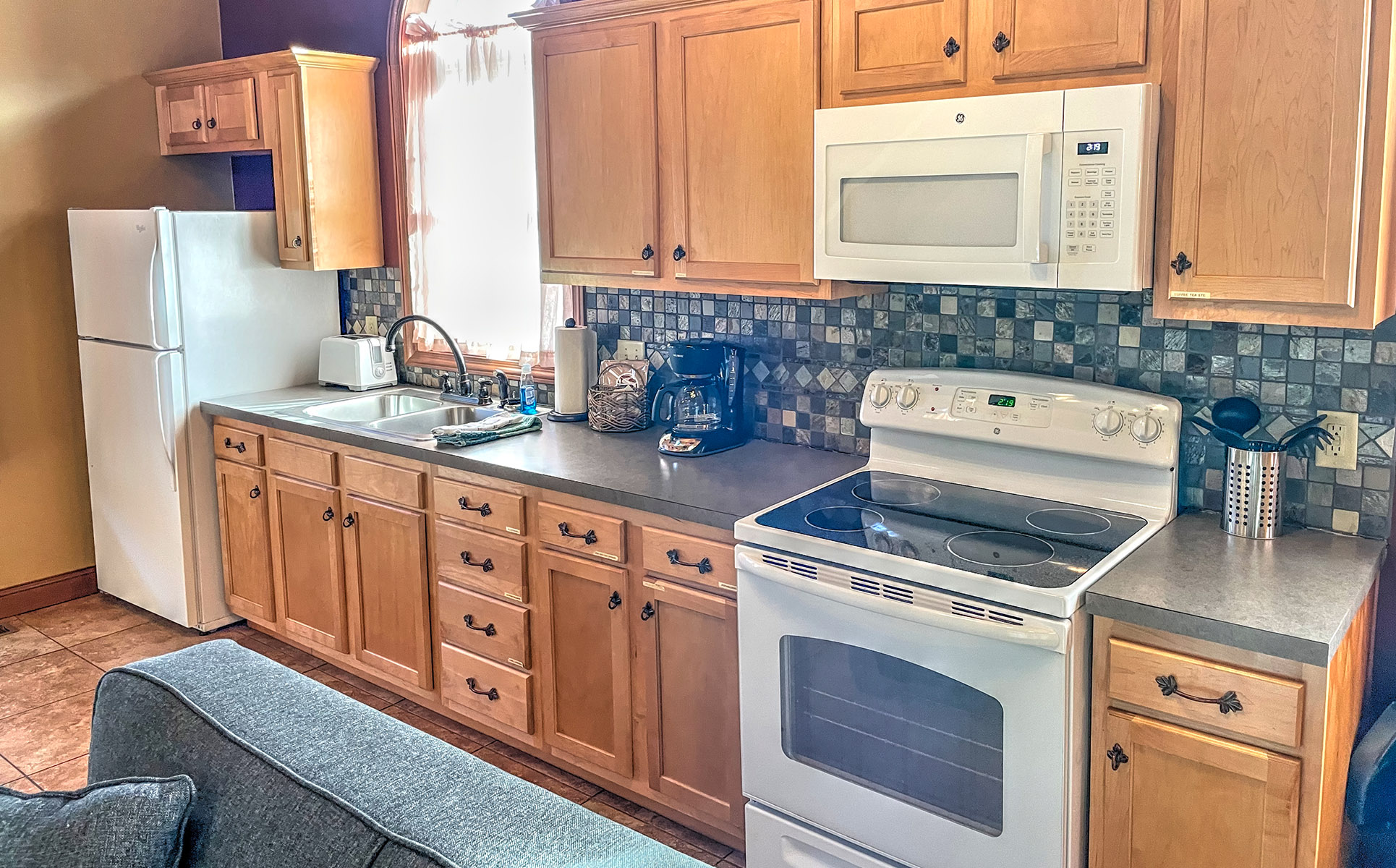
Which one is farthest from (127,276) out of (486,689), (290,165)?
(486,689)

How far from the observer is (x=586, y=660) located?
2.93 meters

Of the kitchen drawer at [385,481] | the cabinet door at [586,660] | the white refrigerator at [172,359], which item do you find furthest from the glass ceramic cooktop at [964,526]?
the white refrigerator at [172,359]

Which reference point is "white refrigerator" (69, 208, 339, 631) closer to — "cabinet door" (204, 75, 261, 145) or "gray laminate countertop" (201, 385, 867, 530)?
"cabinet door" (204, 75, 261, 145)

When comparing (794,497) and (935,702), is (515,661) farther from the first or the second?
(935,702)

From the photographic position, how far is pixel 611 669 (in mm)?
2869

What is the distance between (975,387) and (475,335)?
213 cm

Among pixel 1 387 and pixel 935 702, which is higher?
pixel 1 387

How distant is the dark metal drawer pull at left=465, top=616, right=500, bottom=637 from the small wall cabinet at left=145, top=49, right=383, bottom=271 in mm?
1605

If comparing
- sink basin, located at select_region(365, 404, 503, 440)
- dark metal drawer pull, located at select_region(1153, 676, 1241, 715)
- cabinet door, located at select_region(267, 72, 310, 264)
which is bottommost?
dark metal drawer pull, located at select_region(1153, 676, 1241, 715)

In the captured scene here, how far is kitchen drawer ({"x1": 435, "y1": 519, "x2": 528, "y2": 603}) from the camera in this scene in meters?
3.04

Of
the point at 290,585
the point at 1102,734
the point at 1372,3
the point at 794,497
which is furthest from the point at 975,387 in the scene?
the point at 290,585

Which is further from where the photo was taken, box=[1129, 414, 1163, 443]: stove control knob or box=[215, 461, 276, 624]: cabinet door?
box=[215, 461, 276, 624]: cabinet door

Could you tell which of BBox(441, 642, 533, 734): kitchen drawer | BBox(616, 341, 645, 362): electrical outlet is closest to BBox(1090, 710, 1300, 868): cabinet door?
BBox(441, 642, 533, 734): kitchen drawer

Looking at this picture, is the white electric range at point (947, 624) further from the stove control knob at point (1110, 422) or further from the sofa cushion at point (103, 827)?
the sofa cushion at point (103, 827)
